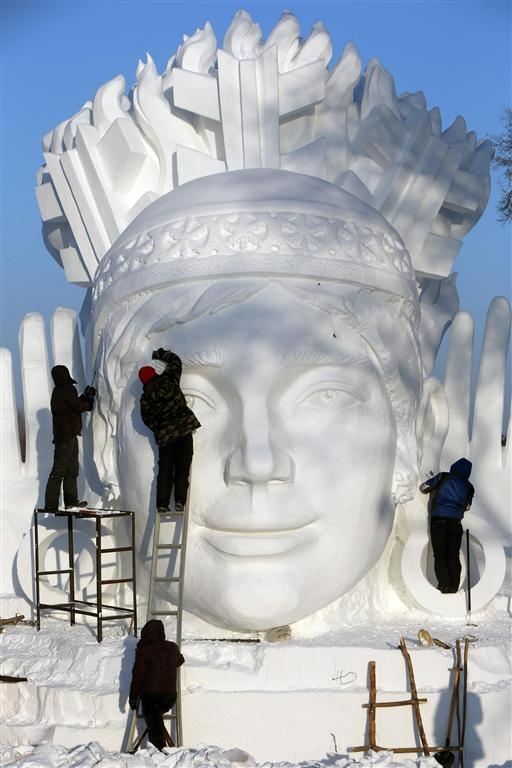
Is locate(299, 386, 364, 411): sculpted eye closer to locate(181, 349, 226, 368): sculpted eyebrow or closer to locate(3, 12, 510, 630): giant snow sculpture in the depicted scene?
locate(3, 12, 510, 630): giant snow sculpture

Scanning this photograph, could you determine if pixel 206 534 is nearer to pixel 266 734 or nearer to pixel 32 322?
pixel 266 734

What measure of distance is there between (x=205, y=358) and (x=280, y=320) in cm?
62

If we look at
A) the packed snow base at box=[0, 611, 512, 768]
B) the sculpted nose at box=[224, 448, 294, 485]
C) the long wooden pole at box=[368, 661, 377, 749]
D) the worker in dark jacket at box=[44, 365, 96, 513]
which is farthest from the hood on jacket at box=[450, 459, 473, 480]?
the worker in dark jacket at box=[44, 365, 96, 513]

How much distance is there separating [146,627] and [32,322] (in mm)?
4708

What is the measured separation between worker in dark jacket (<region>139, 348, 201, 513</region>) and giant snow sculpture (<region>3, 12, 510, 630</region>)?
0.48 ft

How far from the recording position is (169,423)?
8.47 m

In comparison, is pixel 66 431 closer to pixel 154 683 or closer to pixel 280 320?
pixel 280 320

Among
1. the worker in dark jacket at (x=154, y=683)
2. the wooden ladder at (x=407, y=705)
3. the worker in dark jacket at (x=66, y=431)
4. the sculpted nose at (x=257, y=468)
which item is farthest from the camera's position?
the worker in dark jacket at (x=66, y=431)

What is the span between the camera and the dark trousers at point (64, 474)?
9555 millimetres

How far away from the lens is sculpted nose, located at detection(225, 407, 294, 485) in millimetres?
8266

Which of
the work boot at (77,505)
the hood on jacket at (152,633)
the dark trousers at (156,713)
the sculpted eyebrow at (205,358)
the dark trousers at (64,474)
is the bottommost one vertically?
the dark trousers at (156,713)

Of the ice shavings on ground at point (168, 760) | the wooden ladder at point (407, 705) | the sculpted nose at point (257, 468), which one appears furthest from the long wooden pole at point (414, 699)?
the sculpted nose at point (257, 468)

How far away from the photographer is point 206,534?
866cm

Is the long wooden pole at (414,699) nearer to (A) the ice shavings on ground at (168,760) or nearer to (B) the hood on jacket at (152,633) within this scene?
(A) the ice shavings on ground at (168,760)
